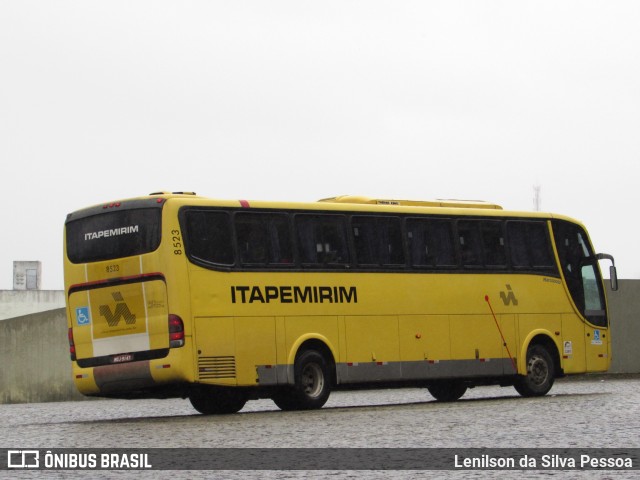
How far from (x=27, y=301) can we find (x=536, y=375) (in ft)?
155

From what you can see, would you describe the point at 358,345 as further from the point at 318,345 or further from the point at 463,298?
the point at 463,298

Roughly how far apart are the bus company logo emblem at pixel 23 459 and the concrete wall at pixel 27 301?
54.5 metres

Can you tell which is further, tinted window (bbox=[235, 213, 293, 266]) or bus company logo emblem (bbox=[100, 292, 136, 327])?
tinted window (bbox=[235, 213, 293, 266])

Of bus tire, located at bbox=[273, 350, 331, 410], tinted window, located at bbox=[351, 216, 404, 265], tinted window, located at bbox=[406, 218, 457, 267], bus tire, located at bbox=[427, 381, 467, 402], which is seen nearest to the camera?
bus tire, located at bbox=[273, 350, 331, 410]

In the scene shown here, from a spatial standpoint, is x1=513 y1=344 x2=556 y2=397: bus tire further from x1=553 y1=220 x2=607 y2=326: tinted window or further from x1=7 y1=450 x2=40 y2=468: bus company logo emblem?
x1=7 y1=450 x2=40 y2=468: bus company logo emblem

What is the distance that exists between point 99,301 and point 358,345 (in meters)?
4.30

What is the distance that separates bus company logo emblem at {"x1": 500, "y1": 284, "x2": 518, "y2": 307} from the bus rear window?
7369 mm

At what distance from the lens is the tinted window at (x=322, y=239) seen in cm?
2170

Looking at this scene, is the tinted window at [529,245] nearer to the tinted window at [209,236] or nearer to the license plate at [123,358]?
the tinted window at [209,236]

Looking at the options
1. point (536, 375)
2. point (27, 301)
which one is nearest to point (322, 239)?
point (536, 375)

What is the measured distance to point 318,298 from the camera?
71.4 ft

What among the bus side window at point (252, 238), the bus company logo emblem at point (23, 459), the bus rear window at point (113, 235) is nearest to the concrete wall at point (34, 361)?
the bus rear window at point (113, 235)

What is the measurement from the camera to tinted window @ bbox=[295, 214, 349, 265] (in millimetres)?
21703

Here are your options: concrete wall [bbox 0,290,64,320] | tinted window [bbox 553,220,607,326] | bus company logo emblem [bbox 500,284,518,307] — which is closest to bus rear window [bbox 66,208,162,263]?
bus company logo emblem [bbox 500,284,518,307]
